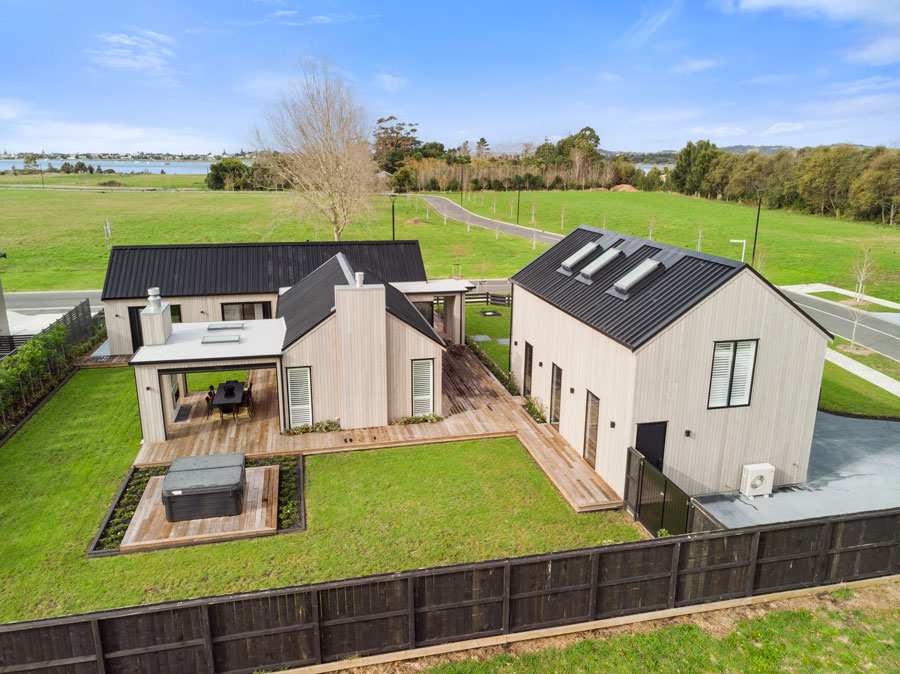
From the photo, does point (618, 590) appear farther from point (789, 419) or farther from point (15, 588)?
point (15, 588)

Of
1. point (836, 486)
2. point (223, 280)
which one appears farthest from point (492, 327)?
point (836, 486)

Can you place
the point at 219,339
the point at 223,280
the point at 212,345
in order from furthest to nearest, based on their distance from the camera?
the point at 223,280
the point at 219,339
the point at 212,345

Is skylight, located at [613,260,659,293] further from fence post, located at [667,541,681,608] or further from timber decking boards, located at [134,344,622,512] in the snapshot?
fence post, located at [667,541,681,608]

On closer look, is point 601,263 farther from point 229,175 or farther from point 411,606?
point 229,175

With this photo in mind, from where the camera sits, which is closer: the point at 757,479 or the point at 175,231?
the point at 757,479

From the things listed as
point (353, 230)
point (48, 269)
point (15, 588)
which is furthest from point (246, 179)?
point (15, 588)

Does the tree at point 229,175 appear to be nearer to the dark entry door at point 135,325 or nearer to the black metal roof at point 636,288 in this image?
the dark entry door at point 135,325
